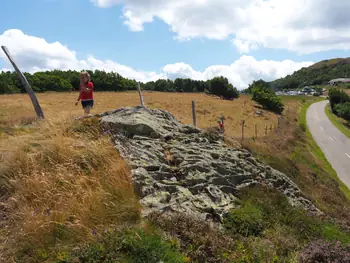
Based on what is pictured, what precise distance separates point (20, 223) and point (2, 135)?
10.8 ft

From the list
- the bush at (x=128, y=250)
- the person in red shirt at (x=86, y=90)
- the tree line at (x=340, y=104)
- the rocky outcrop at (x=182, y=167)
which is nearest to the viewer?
the bush at (x=128, y=250)

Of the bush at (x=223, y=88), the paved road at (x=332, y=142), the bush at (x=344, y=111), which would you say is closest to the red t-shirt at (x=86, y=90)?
the paved road at (x=332, y=142)

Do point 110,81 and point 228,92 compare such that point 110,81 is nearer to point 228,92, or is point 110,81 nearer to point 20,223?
point 228,92

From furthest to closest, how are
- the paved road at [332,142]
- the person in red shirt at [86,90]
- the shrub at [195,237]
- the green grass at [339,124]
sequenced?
the green grass at [339,124] → the paved road at [332,142] → the person in red shirt at [86,90] → the shrub at [195,237]

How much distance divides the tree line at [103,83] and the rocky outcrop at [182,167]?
53.4 m

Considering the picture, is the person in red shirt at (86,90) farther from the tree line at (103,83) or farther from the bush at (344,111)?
the bush at (344,111)

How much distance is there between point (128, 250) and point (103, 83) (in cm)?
6880

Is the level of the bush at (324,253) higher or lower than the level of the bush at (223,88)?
lower

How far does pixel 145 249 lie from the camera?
10.2 feet

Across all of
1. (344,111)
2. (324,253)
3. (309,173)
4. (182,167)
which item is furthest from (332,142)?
(324,253)

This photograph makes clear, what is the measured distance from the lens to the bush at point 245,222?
14.0ft

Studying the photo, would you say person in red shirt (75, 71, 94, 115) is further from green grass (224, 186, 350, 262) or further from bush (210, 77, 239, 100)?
bush (210, 77, 239, 100)

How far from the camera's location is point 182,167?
5.38m

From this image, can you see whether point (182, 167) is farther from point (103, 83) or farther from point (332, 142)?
point (103, 83)
